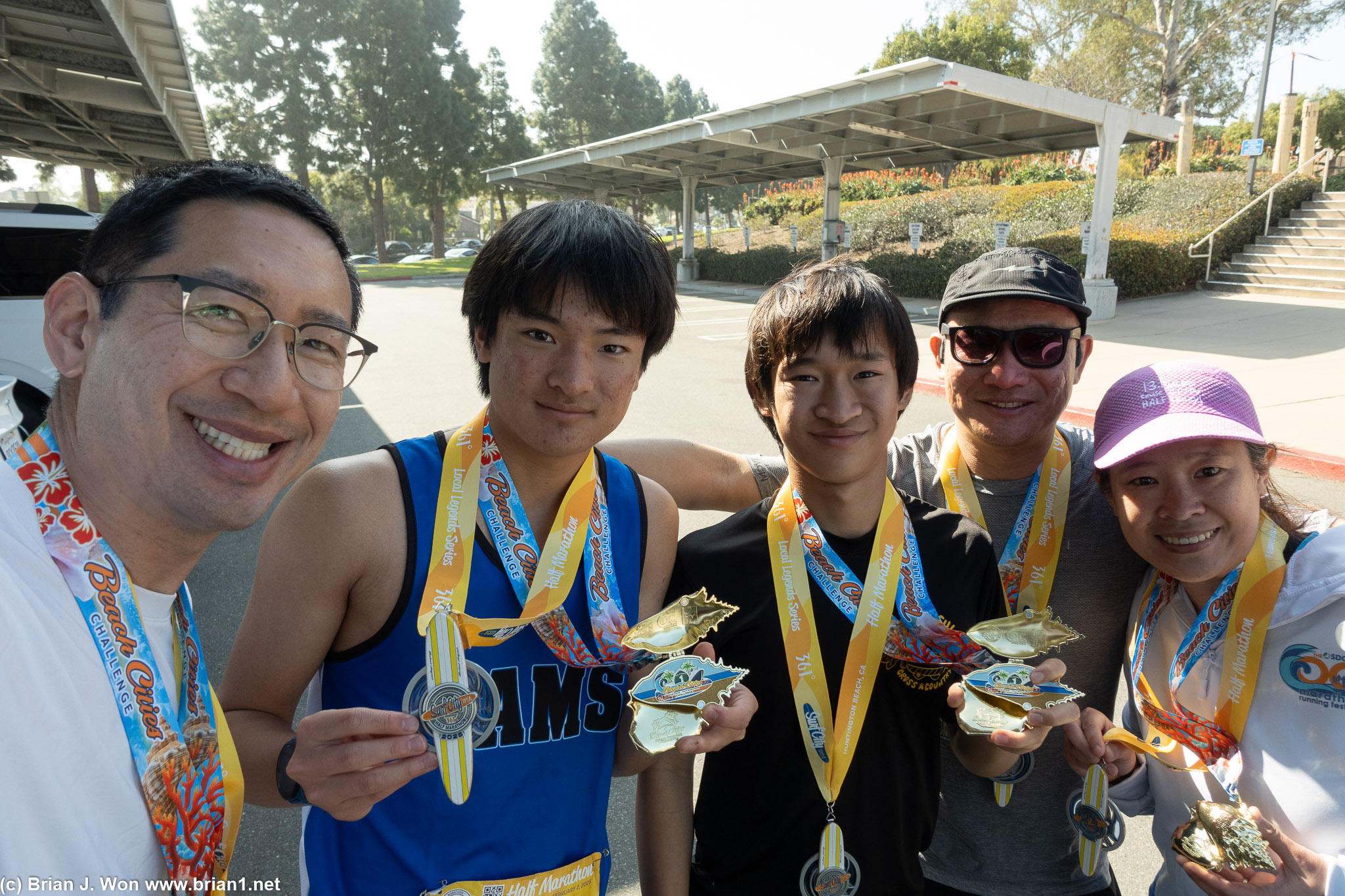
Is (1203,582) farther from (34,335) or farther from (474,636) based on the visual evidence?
(34,335)

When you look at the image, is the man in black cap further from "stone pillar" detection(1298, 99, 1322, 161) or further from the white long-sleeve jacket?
"stone pillar" detection(1298, 99, 1322, 161)

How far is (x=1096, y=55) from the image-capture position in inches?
1503

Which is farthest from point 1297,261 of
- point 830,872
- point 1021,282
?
point 830,872

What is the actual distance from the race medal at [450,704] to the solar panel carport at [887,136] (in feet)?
48.1

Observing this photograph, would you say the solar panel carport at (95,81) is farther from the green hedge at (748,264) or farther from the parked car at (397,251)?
the parked car at (397,251)

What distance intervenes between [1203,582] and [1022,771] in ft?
2.12

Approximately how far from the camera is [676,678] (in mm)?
1563

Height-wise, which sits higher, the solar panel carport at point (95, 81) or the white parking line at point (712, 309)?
the solar panel carport at point (95, 81)

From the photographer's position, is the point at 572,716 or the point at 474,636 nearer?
the point at 474,636

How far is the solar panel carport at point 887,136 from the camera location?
14.5 meters

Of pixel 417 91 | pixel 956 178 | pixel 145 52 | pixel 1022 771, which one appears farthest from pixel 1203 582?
pixel 417 91

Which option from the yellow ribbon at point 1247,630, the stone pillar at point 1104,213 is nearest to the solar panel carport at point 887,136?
the stone pillar at point 1104,213

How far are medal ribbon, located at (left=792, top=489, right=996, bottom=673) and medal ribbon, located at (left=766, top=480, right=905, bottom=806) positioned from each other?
0.02m

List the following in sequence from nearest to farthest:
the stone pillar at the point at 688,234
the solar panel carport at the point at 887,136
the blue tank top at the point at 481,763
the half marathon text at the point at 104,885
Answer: the half marathon text at the point at 104,885
the blue tank top at the point at 481,763
the solar panel carport at the point at 887,136
the stone pillar at the point at 688,234
